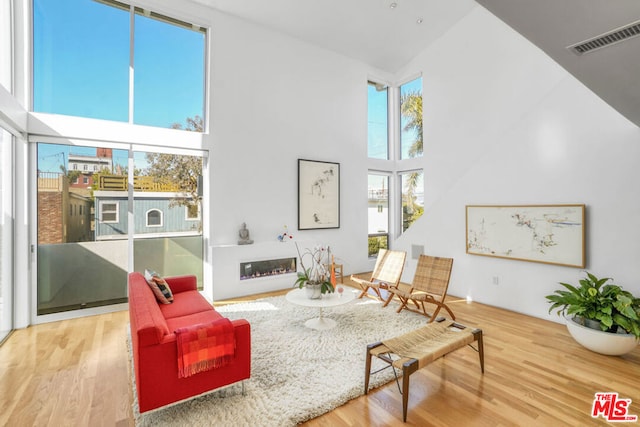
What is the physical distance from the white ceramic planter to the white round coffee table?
2.51 meters

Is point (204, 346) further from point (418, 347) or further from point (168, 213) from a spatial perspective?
point (168, 213)

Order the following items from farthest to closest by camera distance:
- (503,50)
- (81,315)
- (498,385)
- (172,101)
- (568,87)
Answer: (503,50) < (172,101) < (81,315) < (568,87) < (498,385)

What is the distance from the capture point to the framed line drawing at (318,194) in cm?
617

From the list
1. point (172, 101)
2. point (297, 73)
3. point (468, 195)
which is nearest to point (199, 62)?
point (172, 101)

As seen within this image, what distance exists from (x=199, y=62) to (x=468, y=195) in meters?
5.18

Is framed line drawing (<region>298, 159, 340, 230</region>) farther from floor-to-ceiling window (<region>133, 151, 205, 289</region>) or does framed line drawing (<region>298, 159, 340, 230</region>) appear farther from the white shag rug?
the white shag rug

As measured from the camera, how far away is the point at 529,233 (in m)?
4.37

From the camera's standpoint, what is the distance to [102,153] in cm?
448

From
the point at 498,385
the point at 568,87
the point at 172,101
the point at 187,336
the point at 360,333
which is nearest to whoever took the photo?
the point at 187,336

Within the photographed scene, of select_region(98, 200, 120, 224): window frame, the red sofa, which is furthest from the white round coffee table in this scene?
select_region(98, 200, 120, 224): window frame

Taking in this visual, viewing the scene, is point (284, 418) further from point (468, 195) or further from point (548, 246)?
point (468, 195)

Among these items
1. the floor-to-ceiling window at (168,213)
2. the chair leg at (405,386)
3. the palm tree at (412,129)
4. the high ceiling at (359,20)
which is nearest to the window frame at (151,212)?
the floor-to-ceiling window at (168,213)

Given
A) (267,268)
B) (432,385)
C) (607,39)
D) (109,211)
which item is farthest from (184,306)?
(607,39)

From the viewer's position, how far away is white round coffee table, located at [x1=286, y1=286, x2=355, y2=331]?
11.9 ft
